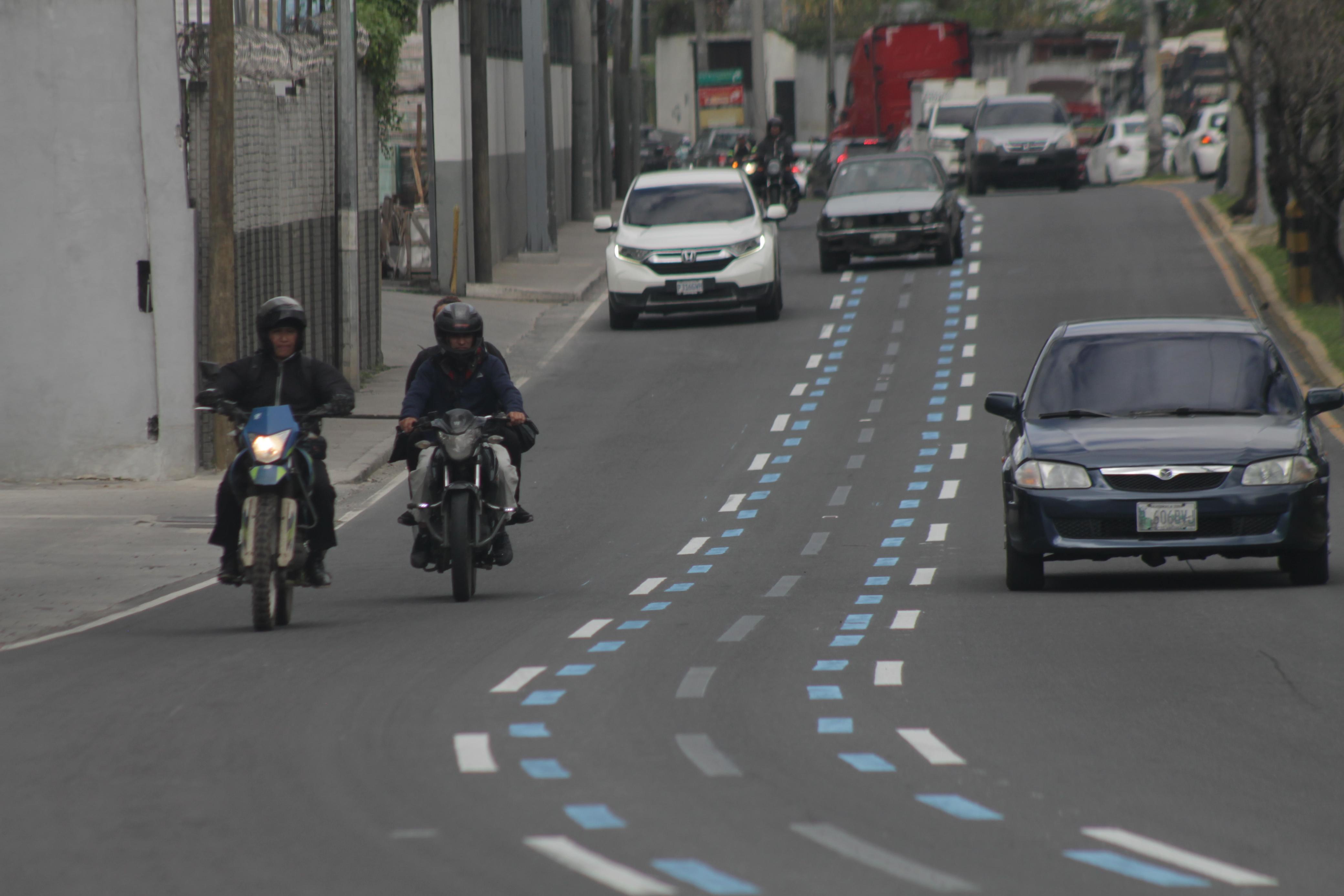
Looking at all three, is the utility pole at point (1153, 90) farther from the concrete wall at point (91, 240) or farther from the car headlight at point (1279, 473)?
the car headlight at point (1279, 473)

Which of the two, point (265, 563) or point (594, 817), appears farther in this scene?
point (265, 563)

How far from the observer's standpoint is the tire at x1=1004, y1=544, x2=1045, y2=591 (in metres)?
12.7

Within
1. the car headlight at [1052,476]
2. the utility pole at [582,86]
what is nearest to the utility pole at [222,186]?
the car headlight at [1052,476]

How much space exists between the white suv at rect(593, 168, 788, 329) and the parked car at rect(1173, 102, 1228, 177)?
81.1 feet

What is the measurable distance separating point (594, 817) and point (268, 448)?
4.89m

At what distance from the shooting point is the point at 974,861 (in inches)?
248

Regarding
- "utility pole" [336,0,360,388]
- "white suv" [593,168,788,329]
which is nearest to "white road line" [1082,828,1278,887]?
"utility pole" [336,0,360,388]

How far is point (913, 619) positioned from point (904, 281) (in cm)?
2214

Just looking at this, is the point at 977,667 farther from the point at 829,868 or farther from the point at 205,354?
the point at 205,354

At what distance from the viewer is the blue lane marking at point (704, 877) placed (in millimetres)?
5988

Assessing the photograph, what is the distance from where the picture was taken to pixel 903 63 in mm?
63781

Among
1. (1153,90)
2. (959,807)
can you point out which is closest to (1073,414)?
(959,807)

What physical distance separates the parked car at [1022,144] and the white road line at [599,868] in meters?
41.3

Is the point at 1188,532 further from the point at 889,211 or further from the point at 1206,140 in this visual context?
the point at 1206,140
